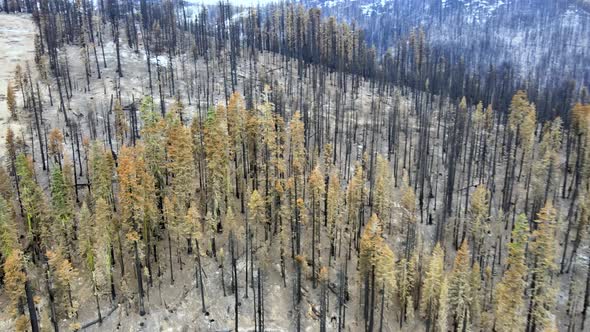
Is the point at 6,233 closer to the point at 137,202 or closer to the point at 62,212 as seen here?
the point at 62,212

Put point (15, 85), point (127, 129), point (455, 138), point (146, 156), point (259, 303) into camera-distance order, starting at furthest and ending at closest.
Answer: point (455, 138)
point (15, 85)
point (127, 129)
point (146, 156)
point (259, 303)

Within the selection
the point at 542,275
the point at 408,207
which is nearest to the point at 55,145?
the point at 408,207

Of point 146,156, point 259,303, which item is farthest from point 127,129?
point 259,303

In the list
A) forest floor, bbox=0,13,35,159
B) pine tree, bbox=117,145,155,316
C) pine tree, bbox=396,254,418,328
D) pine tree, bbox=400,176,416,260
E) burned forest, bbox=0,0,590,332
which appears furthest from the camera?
forest floor, bbox=0,13,35,159

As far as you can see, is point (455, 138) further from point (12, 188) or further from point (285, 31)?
point (12, 188)

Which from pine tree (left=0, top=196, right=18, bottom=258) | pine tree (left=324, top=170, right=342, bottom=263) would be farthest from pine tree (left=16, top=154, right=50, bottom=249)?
pine tree (left=324, top=170, right=342, bottom=263)

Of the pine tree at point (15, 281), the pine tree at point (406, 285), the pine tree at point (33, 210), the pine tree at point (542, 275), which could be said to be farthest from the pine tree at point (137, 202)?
the pine tree at point (542, 275)

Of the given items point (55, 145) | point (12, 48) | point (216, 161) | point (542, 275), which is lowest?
point (542, 275)

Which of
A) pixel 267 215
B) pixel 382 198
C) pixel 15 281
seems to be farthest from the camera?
pixel 382 198

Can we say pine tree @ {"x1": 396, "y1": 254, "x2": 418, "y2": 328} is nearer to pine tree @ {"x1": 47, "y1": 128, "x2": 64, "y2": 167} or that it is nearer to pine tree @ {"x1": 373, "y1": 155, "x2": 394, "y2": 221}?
pine tree @ {"x1": 373, "y1": 155, "x2": 394, "y2": 221}
